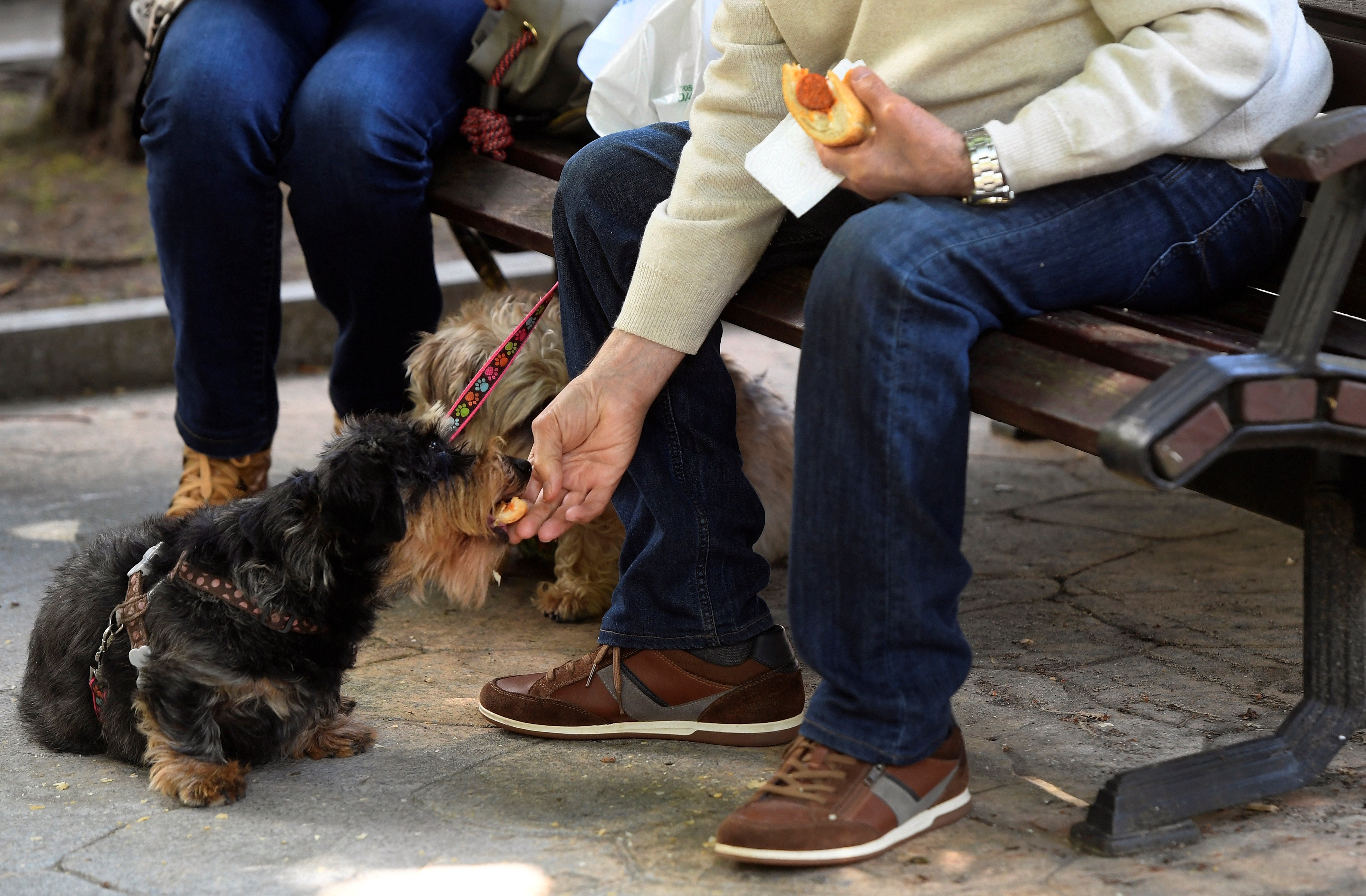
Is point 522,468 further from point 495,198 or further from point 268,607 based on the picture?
point 495,198

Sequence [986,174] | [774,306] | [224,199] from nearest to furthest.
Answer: [986,174]
[774,306]
[224,199]

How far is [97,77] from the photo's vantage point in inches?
311

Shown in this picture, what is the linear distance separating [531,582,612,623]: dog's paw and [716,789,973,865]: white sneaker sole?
1312mm

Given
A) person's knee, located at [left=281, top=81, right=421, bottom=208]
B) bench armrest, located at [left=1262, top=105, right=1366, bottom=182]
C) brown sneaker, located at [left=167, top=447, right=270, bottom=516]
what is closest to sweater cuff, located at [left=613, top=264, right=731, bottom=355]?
bench armrest, located at [left=1262, top=105, right=1366, bottom=182]

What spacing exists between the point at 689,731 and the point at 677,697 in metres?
0.07

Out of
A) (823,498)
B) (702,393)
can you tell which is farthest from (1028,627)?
(823,498)

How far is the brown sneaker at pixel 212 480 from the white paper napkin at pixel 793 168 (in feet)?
6.29

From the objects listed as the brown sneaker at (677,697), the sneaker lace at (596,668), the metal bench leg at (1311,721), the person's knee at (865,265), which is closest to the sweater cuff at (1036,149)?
the person's knee at (865,265)

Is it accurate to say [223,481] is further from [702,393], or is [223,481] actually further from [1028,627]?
[1028,627]

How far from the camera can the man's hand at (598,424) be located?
243 centimetres

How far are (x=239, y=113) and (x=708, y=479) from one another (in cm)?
161

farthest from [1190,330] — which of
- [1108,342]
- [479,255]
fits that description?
[479,255]

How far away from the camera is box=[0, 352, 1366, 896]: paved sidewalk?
2037mm

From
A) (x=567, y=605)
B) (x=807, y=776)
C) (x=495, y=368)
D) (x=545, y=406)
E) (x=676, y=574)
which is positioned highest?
(x=495, y=368)
